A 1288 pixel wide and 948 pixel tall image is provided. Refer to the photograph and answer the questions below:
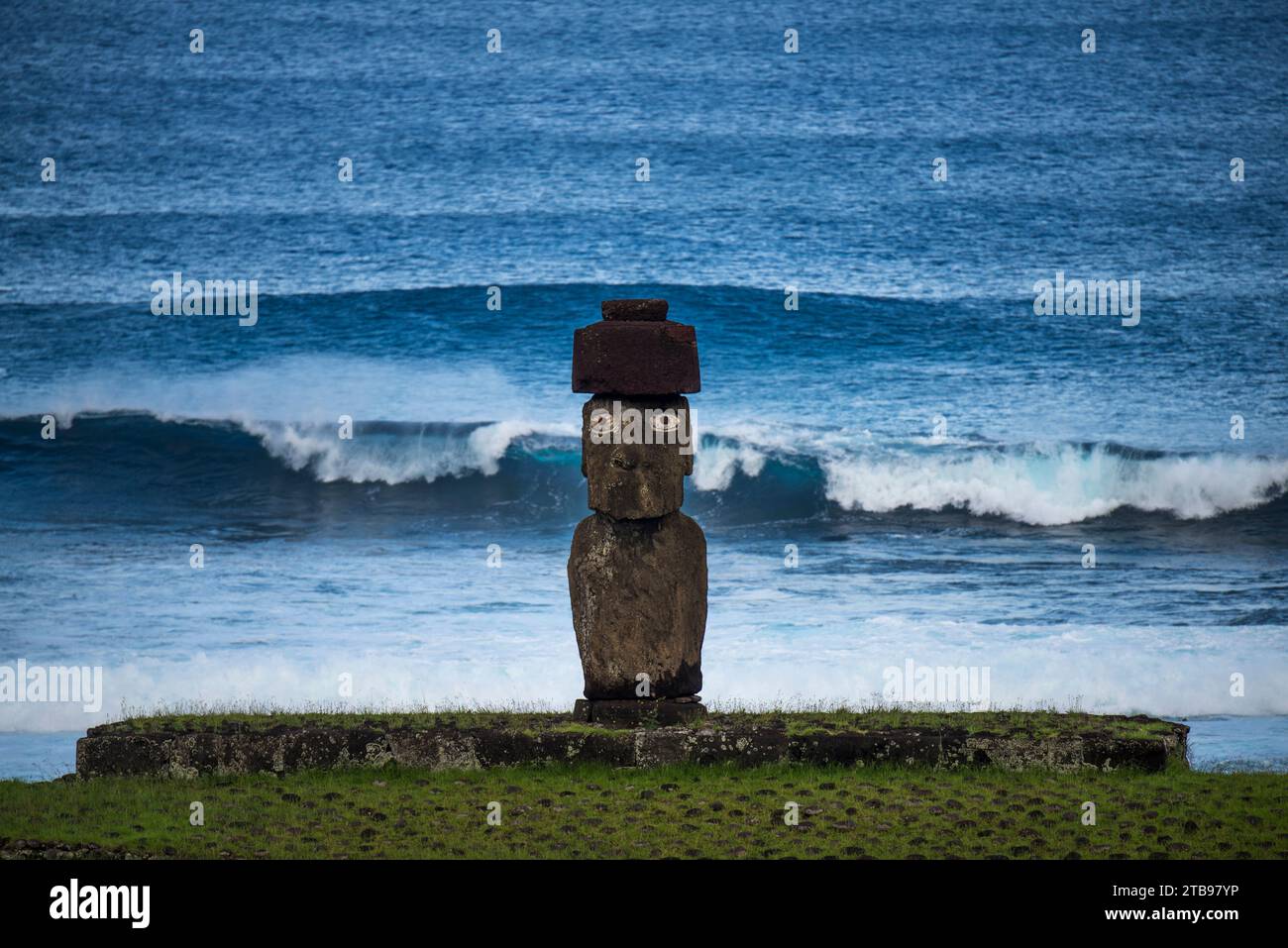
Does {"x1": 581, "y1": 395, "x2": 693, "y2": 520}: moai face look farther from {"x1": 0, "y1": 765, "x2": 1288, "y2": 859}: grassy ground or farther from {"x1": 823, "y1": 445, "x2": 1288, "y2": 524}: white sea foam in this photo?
{"x1": 823, "y1": 445, "x2": 1288, "y2": 524}: white sea foam

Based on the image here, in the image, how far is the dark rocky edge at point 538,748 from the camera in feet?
44.2

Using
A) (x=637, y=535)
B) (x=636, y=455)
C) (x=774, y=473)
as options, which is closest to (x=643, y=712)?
(x=637, y=535)

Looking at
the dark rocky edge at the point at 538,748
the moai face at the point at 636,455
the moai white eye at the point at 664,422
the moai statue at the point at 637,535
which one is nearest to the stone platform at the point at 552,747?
the dark rocky edge at the point at 538,748

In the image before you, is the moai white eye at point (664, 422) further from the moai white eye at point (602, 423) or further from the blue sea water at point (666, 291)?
the blue sea water at point (666, 291)

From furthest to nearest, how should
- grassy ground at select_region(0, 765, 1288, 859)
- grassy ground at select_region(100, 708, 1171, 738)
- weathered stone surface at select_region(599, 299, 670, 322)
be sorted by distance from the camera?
weathered stone surface at select_region(599, 299, 670, 322) < grassy ground at select_region(100, 708, 1171, 738) < grassy ground at select_region(0, 765, 1288, 859)

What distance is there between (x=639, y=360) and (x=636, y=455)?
73 centimetres

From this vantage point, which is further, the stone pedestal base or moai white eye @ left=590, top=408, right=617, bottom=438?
moai white eye @ left=590, top=408, right=617, bottom=438

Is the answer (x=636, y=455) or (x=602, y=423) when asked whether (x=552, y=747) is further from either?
(x=602, y=423)

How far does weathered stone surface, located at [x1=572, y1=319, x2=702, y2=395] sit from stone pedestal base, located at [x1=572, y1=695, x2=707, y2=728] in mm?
2380

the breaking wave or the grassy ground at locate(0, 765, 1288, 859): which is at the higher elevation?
the breaking wave

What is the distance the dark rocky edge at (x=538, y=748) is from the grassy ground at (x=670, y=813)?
0.47ft

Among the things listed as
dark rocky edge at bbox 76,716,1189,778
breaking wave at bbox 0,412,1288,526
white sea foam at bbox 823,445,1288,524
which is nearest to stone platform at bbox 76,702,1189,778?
dark rocky edge at bbox 76,716,1189,778

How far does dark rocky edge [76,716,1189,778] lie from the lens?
44.2 feet

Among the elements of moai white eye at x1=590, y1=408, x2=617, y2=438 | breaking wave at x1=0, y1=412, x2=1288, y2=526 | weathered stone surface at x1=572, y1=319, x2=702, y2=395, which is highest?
weathered stone surface at x1=572, y1=319, x2=702, y2=395
